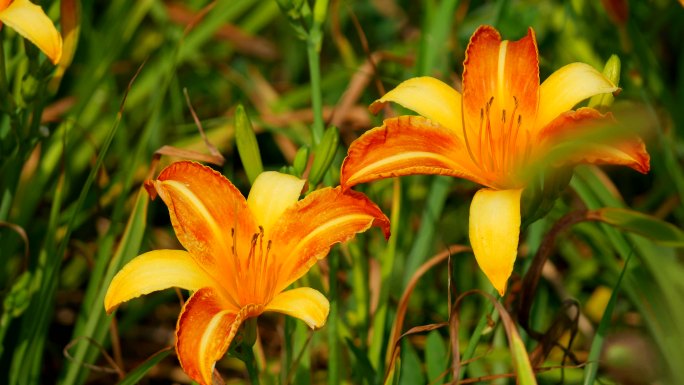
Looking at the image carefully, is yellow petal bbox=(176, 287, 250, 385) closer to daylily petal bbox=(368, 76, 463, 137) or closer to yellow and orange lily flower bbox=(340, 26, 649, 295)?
yellow and orange lily flower bbox=(340, 26, 649, 295)

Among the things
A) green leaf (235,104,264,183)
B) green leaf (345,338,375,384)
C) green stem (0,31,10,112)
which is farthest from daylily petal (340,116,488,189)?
green stem (0,31,10,112)

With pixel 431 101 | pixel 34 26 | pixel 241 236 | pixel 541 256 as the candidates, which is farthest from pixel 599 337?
pixel 34 26

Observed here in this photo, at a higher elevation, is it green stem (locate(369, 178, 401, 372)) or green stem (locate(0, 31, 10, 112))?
green stem (locate(0, 31, 10, 112))

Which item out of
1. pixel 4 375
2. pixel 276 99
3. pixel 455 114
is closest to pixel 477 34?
pixel 455 114

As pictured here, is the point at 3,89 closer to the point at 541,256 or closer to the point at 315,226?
the point at 315,226

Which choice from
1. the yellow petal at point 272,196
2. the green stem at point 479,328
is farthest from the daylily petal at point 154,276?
the green stem at point 479,328
